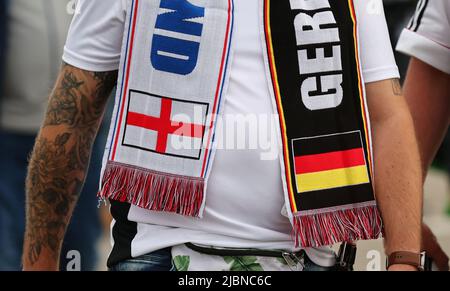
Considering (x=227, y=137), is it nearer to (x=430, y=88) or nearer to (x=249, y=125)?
(x=249, y=125)

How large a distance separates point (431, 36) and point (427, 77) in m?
0.16

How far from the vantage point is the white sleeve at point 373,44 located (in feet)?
10.9

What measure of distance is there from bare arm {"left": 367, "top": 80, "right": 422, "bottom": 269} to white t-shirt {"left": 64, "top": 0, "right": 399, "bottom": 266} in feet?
0.83

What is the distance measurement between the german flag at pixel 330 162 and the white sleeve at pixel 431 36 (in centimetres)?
87

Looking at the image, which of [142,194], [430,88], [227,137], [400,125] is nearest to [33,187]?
[142,194]

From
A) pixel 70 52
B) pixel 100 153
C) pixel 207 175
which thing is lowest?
pixel 100 153

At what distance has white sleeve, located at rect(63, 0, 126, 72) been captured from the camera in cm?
324

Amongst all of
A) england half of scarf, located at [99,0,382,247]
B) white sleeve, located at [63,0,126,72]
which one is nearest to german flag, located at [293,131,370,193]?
england half of scarf, located at [99,0,382,247]

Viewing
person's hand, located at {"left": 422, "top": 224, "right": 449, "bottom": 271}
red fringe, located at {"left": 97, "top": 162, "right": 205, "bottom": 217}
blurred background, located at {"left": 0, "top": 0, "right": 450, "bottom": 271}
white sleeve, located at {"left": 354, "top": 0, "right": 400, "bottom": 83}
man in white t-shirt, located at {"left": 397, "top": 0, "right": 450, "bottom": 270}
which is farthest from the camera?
blurred background, located at {"left": 0, "top": 0, "right": 450, "bottom": 271}

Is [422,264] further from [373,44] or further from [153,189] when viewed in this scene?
[153,189]

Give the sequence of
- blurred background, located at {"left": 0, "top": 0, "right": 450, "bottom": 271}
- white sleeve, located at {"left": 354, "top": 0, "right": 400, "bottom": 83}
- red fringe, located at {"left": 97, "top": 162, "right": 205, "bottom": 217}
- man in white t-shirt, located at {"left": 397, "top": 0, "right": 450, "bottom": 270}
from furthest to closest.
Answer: blurred background, located at {"left": 0, "top": 0, "right": 450, "bottom": 271}
man in white t-shirt, located at {"left": 397, "top": 0, "right": 450, "bottom": 270}
white sleeve, located at {"left": 354, "top": 0, "right": 400, "bottom": 83}
red fringe, located at {"left": 97, "top": 162, "right": 205, "bottom": 217}

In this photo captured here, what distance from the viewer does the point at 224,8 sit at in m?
3.17

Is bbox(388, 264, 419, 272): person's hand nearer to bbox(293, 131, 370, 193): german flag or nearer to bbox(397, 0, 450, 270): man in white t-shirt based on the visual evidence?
bbox(293, 131, 370, 193): german flag
